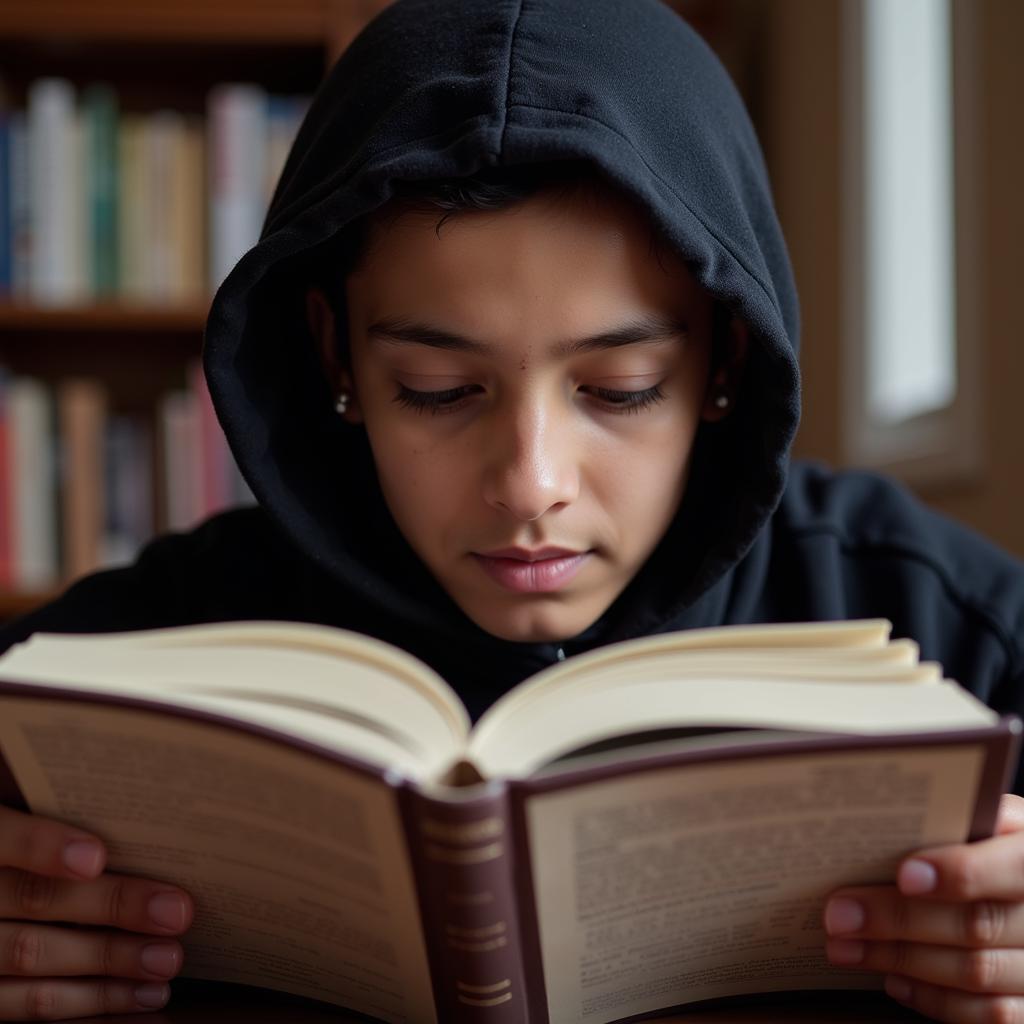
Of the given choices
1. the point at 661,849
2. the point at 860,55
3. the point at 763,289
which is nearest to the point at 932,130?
the point at 860,55

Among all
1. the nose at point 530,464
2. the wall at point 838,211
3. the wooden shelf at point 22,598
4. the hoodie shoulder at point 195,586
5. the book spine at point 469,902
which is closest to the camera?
the book spine at point 469,902

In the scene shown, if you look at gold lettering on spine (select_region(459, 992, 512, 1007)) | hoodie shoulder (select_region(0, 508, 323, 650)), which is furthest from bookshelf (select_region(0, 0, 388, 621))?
gold lettering on spine (select_region(459, 992, 512, 1007))

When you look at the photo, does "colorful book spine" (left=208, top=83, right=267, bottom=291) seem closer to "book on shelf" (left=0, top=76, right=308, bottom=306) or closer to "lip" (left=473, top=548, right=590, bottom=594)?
"book on shelf" (left=0, top=76, right=308, bottom=306)

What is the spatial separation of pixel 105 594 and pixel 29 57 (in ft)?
5.20

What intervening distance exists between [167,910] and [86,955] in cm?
6

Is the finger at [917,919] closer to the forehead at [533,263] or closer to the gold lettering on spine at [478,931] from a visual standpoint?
the gold lettering on spine at [478,931]

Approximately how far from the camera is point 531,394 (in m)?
0.83

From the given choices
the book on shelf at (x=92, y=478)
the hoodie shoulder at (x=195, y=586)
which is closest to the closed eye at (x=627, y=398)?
the hoodie shoulder at (x=195, y=586)

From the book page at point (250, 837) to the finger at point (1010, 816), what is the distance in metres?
0.30

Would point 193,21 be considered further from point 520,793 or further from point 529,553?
point 520,793

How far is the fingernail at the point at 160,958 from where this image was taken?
67cm

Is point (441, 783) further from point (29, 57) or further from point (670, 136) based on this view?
point (29, 57)

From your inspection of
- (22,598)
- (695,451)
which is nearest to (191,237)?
(22,598)

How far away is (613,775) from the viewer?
509 millimetres
